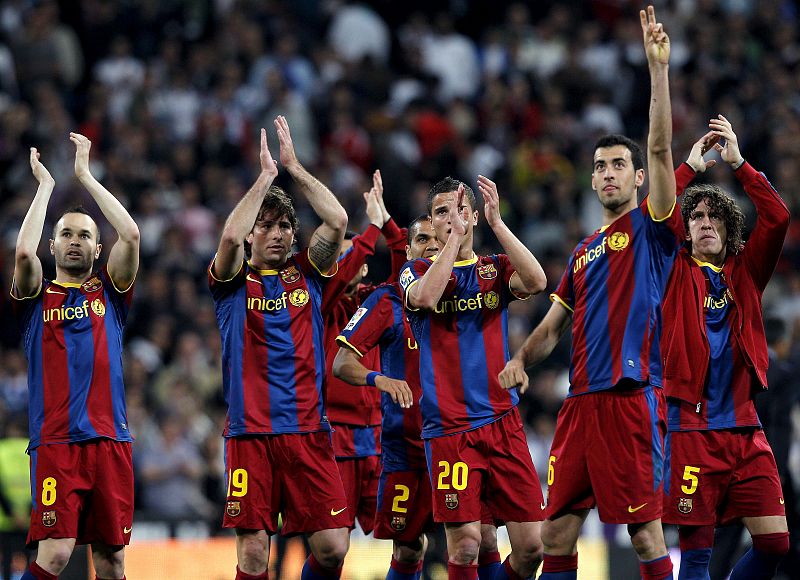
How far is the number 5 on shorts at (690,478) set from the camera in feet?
24.8

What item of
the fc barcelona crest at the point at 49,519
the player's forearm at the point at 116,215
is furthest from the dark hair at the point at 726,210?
the fc barcelona crest at the point at 49,519

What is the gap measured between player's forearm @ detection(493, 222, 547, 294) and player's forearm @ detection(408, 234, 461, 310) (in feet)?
0.92

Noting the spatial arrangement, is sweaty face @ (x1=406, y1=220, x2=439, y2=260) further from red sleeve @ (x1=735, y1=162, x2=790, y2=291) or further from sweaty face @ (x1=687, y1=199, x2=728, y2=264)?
red sleeve @ (x1=735, y1=162, x2=790, y2=291)

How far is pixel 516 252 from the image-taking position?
742 cm

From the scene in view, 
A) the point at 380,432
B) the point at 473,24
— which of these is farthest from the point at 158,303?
the point at 473,24

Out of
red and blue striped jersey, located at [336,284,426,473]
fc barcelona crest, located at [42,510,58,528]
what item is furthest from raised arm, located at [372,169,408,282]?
fc barcelona crest, located at [42,510,58,528]

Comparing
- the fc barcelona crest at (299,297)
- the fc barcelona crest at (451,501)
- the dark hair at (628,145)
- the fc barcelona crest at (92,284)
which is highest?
the dark hair at (628,145)

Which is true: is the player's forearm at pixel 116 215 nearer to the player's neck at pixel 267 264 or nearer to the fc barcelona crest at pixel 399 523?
the player's neck at pixel 267 264

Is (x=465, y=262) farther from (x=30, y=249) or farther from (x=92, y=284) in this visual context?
(x=30, y=249)

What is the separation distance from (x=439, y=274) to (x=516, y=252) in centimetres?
50

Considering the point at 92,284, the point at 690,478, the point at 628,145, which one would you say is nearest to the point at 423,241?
the point at 628,145

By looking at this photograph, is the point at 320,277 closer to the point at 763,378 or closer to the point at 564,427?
the point at 564,427

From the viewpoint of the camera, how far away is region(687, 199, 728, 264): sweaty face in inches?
310

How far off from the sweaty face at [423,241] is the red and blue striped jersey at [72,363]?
192 centimetres
